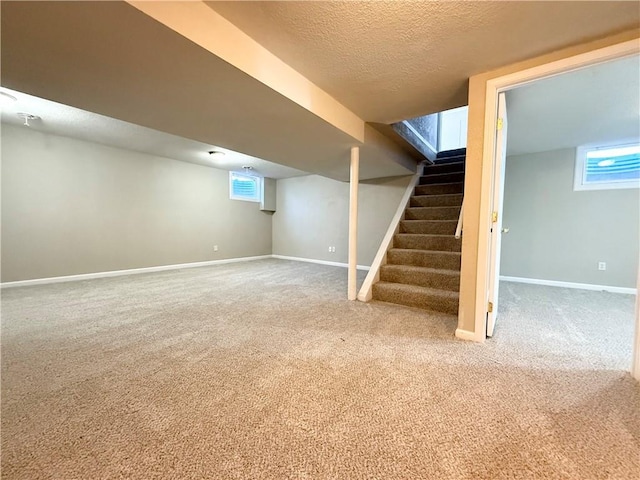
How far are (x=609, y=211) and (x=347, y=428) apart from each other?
4.68m

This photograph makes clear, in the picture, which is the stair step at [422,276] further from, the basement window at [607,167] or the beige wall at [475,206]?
the basement window at [607,167]

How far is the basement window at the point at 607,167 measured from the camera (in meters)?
3.29

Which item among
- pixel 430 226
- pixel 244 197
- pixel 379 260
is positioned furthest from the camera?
pixel 244 197

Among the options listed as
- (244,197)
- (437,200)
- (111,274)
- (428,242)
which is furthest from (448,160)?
(111,274)

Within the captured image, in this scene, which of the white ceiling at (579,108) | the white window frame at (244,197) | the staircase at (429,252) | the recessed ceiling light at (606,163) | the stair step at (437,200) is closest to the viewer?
the white ceiling at (579,108)

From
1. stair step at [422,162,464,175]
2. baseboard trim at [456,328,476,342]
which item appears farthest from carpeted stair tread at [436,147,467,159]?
baseboard trim at [456,328,476,342]

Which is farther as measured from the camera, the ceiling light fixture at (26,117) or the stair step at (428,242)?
the stair step at (428,242)

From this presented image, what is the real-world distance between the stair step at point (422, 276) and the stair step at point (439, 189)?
150 centimetres

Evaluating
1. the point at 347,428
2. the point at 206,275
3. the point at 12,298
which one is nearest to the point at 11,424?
the point at 347,428

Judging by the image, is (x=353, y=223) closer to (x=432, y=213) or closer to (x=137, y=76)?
(x=432, y=213)

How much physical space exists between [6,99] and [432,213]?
16.2 ft

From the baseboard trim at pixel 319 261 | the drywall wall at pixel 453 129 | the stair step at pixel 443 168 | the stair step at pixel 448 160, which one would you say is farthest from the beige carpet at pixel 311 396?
the drywall wall at pixel 453 129

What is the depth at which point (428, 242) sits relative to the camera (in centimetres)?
317

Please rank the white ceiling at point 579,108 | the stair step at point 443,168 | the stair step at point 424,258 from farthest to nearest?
the stair step at point 443,168 < the stair step at point 424,258 < the white ceiling at point 579,108
